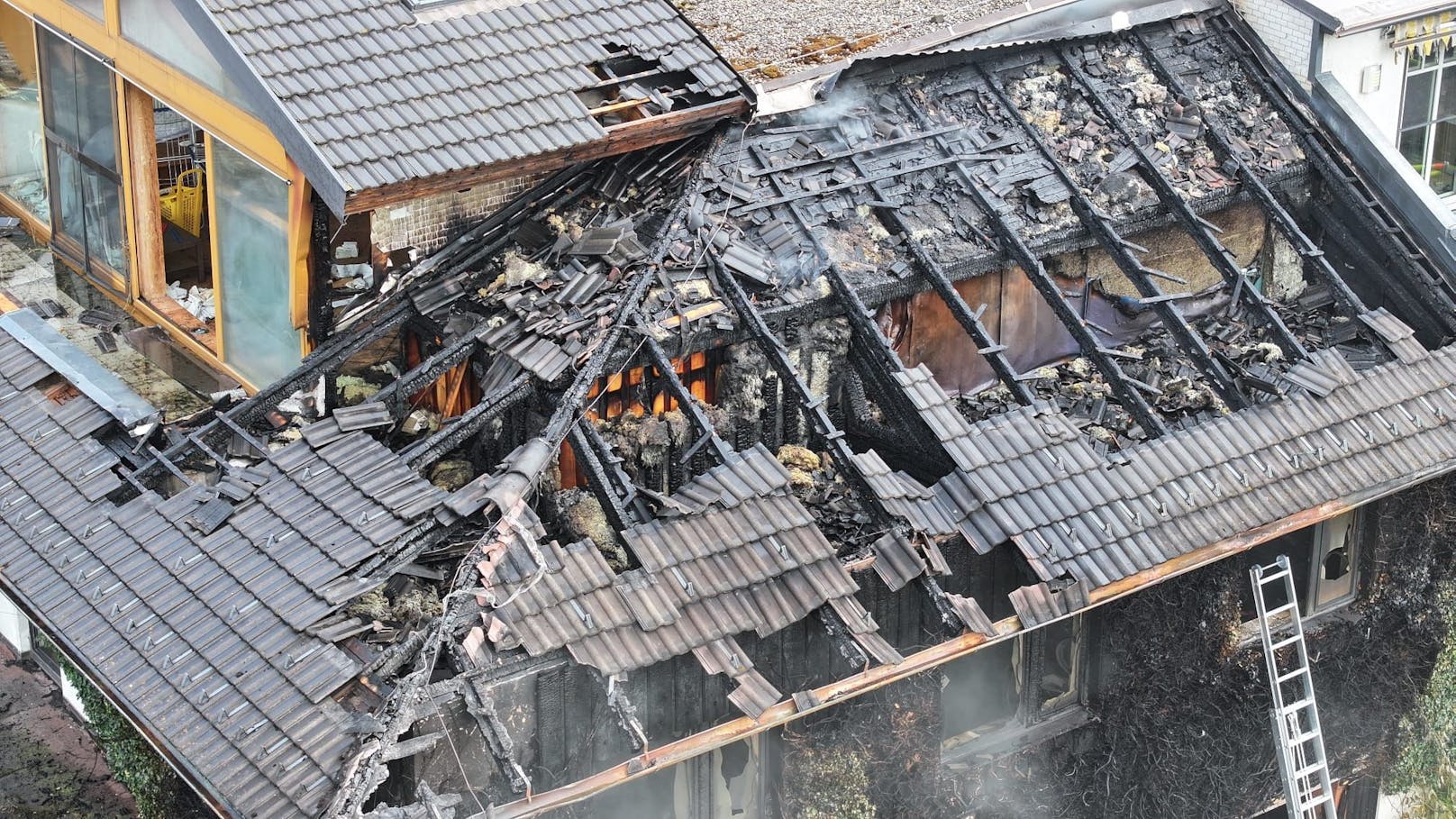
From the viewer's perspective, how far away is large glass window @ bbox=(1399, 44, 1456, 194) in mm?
19547

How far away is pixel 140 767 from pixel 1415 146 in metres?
14.3

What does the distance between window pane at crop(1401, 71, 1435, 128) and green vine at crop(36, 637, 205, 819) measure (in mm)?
13965

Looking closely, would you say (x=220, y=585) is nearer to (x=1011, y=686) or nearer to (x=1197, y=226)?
(x=1011, y=686)

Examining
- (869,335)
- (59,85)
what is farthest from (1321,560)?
(59,85)

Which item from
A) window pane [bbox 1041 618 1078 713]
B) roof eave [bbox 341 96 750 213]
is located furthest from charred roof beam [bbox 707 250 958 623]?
window pane [bbox 1041 618 1078 713]

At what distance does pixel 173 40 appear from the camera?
601 inches

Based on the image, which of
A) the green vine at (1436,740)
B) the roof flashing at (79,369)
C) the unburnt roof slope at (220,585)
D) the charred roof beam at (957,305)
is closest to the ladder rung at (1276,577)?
the green vine at (1436,740)

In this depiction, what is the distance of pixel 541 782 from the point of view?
42.1 ft

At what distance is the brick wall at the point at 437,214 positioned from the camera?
14.9m

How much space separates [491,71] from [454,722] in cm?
570

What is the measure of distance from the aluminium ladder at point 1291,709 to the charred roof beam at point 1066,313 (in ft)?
6.51

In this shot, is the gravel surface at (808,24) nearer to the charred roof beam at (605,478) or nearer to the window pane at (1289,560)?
the charred roof beam at (605,478)

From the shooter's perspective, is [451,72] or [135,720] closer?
[135,720]

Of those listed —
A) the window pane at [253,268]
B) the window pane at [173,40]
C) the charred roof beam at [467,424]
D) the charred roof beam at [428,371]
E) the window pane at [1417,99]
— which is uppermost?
the window pane at [173,40]
